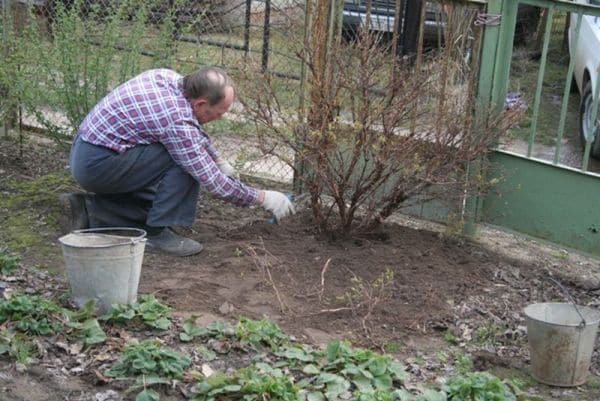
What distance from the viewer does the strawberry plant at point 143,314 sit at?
449 cm

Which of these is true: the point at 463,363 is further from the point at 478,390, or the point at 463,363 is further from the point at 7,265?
the point at 7,265

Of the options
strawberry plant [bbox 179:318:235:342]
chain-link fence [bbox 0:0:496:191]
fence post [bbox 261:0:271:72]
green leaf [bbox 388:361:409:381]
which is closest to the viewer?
green leaf [bbox 388:361:409:381]

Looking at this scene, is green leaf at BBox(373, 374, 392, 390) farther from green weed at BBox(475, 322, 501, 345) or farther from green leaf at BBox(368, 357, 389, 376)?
green weed at BBox(475, 322, 501, 345)

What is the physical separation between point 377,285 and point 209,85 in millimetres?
1479

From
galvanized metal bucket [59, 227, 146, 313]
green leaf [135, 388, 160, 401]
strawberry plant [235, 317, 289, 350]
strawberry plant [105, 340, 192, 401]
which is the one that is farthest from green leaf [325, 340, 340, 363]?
galvanized metal bucket [59, 227, 146, 313]

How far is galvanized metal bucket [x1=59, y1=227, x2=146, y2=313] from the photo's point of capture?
4539mm

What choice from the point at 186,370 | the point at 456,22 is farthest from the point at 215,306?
the point at 456,22

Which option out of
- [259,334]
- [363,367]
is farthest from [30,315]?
[363,367]

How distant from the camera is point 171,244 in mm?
5738

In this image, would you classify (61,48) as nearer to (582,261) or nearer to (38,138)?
(38,138)

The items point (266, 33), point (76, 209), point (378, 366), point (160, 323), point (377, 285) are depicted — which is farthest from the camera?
point (266, 33)

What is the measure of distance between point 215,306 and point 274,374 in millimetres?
1024

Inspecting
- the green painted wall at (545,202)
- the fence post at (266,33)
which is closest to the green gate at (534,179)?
the green painted wall at (545,202)

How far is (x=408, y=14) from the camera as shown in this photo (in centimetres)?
635
